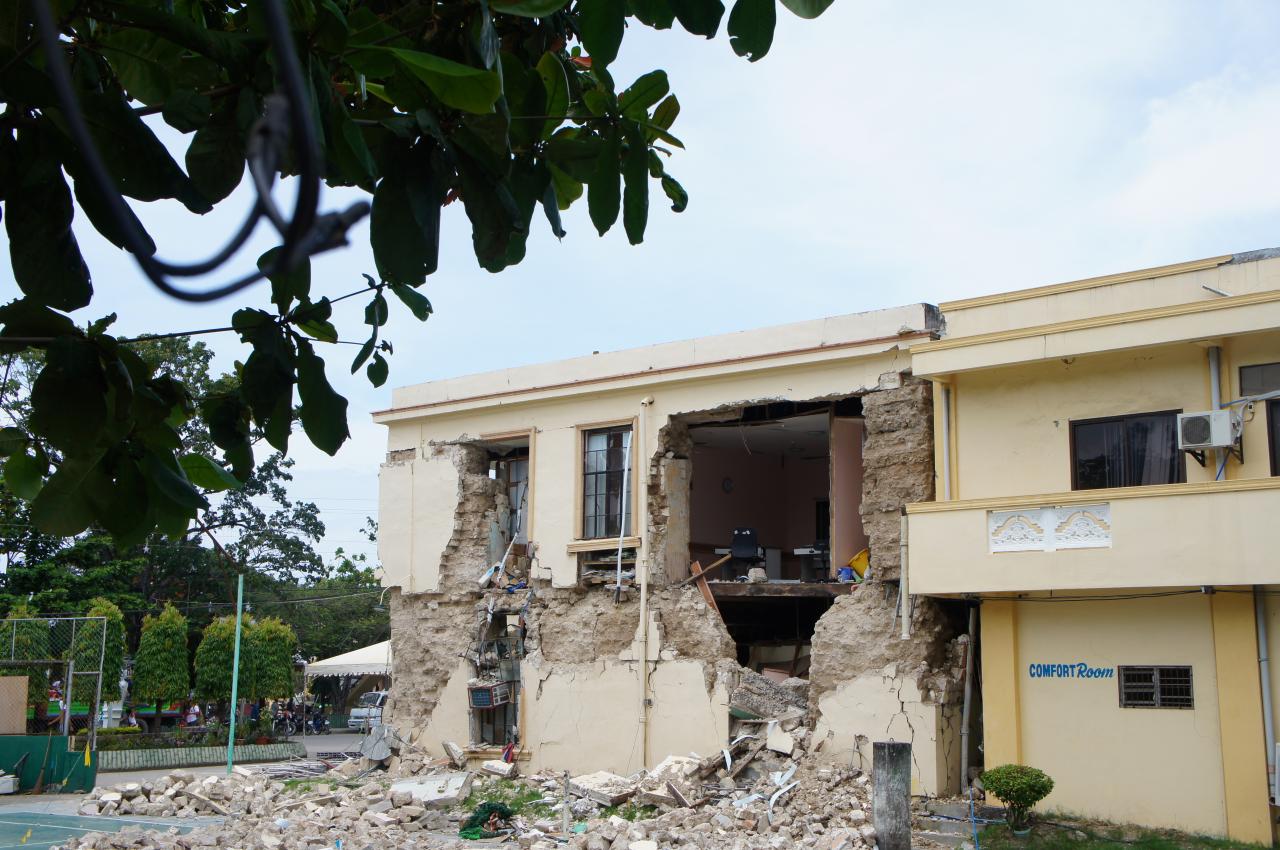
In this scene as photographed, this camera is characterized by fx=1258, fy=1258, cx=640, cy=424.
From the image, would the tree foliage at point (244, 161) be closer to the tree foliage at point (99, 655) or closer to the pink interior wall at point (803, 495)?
the pink interior wall at point (803, 495)

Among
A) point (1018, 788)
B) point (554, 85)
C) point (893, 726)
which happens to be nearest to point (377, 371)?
point (554, 85)

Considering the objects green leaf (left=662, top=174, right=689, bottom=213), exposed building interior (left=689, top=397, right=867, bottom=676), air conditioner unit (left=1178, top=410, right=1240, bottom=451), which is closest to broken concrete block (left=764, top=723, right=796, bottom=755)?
exposed building interior (left=689, top=397, right=867, bottom=676)

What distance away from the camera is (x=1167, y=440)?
627 inches

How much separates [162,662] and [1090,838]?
24509mm

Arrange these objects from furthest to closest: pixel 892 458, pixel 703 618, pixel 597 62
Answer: pixel 703 618
pixel 892 458
pixel 597 62

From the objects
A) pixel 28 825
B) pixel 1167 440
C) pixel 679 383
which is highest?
pixel 679 383

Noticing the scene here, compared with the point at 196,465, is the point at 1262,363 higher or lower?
higher

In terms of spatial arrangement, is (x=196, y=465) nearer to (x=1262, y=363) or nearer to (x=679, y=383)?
(x=1262, y=363)

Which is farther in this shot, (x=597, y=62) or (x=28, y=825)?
(x=28, y=825)

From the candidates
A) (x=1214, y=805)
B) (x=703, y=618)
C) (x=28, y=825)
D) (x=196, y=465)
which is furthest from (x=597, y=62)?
(x=28, y=825)

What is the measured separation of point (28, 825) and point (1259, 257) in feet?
61.0

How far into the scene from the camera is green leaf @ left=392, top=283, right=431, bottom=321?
3518mm

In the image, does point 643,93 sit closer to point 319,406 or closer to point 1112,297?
point 319,406

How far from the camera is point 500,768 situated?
822 inches
